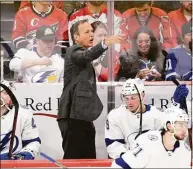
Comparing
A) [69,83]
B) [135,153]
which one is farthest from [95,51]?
[135,153]

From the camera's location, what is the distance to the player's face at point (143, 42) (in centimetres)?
360

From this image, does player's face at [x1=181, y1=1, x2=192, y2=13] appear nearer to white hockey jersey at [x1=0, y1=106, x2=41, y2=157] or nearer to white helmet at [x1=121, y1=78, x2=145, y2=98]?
white helmet at [x1=121, y1=78, x2=145, y2=98]

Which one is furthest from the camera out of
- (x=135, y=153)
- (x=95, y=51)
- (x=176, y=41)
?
(x=176, y=41)

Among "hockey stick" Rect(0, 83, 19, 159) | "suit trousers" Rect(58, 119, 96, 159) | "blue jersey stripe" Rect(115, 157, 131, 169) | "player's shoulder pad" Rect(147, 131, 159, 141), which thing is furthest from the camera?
"suit trousers" Rect(58, 119, 96, 159)

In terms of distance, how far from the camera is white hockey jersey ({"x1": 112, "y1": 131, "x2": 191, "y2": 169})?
3037 mm

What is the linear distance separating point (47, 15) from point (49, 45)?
136 mm

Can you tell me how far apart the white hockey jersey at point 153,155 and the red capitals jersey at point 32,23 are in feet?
2.29

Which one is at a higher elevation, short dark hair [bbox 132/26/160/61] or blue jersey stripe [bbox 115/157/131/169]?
short dark hair [bbox 132/26/160/61]

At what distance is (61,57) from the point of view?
3.56 meters

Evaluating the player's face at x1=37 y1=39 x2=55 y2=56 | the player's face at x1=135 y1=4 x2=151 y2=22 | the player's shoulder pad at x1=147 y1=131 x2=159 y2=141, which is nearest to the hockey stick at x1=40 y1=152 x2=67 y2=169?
the player's shoulder pad at x1=147 y1=131 x2=159 y2=141

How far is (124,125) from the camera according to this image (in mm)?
3510

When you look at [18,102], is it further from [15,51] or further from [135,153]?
[135,153]

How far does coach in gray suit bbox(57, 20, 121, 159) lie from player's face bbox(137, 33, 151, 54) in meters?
0.13

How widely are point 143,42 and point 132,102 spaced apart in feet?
0.96
